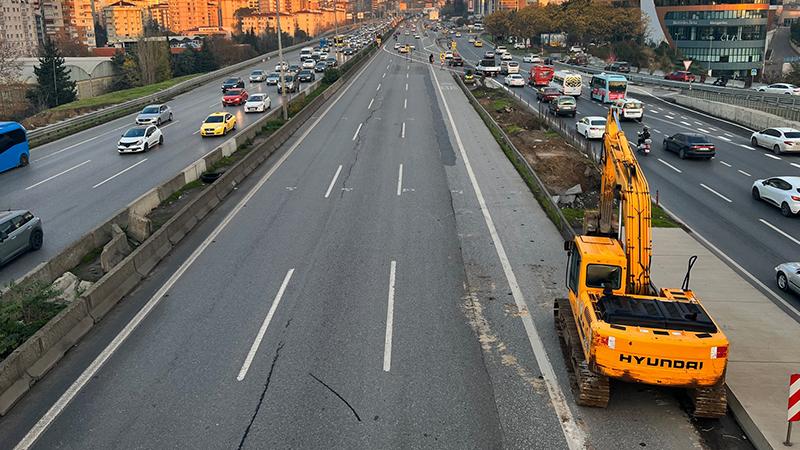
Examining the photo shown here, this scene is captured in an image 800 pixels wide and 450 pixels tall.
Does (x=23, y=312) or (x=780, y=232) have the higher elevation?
(x=23, y=312)

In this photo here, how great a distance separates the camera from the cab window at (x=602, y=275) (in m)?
11.9

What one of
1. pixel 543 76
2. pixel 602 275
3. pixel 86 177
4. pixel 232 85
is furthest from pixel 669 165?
pixel 232 85

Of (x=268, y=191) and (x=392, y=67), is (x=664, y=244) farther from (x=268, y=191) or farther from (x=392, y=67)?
(x=392, y=67)

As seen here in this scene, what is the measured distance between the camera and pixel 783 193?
78.8 ft

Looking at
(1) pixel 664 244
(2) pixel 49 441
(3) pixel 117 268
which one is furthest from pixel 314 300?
(1) pixel 664 244

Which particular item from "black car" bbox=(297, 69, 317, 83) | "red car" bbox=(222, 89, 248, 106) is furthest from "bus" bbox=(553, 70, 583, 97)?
"red car" bbox=(222, 89, 248, 106)

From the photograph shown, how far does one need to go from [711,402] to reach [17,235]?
1897 centimetres

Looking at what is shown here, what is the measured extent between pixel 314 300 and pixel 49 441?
21.7 ft

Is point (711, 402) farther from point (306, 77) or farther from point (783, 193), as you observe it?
point (306, 77)

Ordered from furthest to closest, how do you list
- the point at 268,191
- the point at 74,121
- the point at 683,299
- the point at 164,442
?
the point at 74,121 < the point at 268,191 < the point at 683,299 < the point at 164,442

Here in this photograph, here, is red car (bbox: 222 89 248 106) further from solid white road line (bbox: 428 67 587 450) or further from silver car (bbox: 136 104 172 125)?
solid white road line (bbox: 428 67 587 450)

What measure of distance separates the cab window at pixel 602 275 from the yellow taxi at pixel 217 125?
31.9m

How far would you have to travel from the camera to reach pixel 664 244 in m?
20.0

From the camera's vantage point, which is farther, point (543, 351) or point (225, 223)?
point (225, 223)
